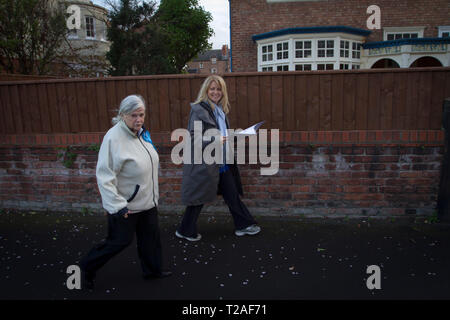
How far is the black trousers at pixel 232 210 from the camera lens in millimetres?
4125

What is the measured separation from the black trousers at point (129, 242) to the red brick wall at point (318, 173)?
A: 1842 mm

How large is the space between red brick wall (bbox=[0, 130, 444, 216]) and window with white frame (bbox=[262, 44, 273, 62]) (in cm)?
1122

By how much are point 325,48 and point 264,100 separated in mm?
11001

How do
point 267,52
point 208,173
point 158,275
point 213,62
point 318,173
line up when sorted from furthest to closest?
1. point 213,62
2. point 267,52
3. point 318,173
4. point 208,173
5. point 158,275

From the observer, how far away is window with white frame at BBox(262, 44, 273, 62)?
49.4 ft

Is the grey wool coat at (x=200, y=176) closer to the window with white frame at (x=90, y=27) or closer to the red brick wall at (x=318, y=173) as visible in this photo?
the red brick wall at (x=318, y=173)

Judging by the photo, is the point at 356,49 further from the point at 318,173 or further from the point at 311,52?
the point at 318,173

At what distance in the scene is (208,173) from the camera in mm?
4000

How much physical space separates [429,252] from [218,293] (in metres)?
2.33

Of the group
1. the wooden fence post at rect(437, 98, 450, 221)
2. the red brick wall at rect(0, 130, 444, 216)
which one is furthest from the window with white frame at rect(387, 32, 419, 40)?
the red brick wall at rect(0, 130, 444, 216)

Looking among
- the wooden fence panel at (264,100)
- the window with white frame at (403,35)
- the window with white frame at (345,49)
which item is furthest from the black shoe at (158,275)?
the window with white frame at (403,35)

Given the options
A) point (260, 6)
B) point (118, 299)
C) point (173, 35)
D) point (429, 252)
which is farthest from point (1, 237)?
point (173, 35)

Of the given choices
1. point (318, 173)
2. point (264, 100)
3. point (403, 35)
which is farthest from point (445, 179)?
point (403, 35)

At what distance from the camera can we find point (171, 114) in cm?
495
